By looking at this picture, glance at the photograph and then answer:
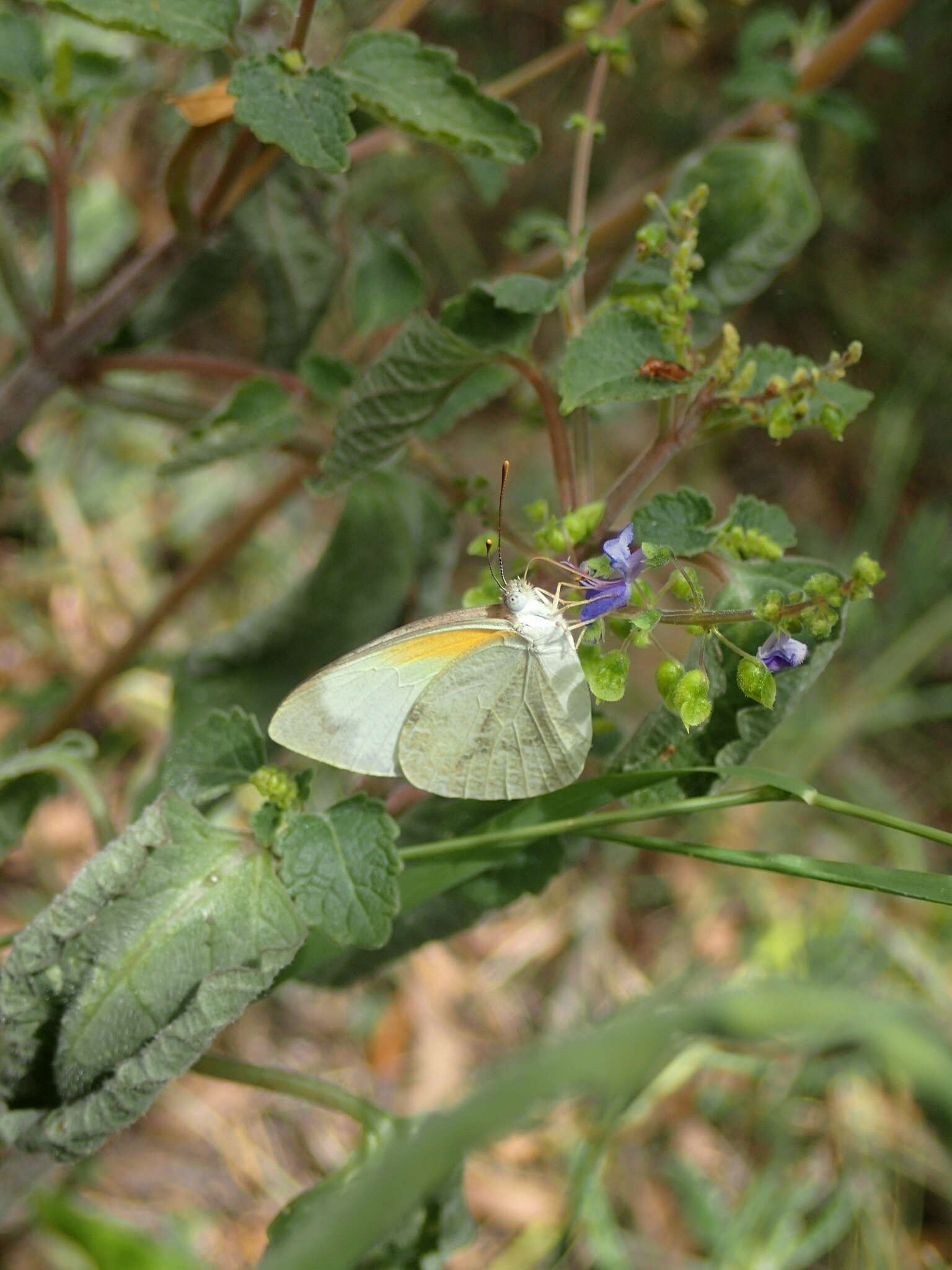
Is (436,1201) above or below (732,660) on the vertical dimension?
below

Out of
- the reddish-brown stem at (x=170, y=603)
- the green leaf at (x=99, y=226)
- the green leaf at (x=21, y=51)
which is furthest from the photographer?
the green leaf at (x=99, y=226)

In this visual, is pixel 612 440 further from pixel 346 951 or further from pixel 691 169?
pixel 346 951

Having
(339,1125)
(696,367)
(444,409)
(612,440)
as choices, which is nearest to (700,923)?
(339,1125)

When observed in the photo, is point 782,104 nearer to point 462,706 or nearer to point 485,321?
point 485,321

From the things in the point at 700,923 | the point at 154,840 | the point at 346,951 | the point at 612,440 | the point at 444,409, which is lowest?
the point at 700,923

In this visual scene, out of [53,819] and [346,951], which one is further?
[53,819]

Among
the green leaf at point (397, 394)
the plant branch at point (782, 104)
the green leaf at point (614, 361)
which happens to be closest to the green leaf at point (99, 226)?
the plant branch at point (782, 104)

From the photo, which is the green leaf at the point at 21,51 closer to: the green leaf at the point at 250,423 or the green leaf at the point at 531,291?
the green leaf at the point at 250,423
